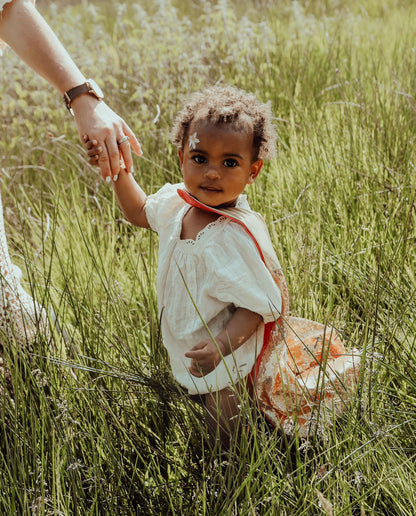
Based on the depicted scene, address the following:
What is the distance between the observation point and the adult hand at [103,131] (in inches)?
77.4

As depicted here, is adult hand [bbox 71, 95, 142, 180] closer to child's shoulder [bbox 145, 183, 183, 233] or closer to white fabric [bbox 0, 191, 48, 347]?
child's shoulder [bbox 145, 183, 183, 233]

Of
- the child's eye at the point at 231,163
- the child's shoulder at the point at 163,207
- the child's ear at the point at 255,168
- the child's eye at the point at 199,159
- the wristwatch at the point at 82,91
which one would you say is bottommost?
the child's shoulder at the point at 163,207

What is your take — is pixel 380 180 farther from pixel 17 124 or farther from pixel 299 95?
pixel 17 124

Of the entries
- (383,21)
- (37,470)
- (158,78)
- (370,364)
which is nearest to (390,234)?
(370,364)

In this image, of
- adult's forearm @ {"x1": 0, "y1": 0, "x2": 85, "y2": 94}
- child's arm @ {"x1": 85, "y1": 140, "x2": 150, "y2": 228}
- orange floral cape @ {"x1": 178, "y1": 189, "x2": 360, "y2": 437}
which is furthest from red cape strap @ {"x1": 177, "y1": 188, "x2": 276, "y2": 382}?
adult's forearm @ {"x1": 0, "y1": 0, "x2": 85, "y2": 94}

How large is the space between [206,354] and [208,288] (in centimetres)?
20

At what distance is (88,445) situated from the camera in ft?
6.29

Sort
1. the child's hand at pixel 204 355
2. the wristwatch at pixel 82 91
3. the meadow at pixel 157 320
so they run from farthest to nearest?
the wristwatch at pixel 82 91
the child's hand at pixel 204 355
the meadow at pixel 157 320

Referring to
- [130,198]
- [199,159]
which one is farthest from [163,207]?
[199,159]

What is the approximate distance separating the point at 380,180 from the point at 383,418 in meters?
1.59

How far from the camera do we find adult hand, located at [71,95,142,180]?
1.97 m

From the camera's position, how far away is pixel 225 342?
1.81 meters

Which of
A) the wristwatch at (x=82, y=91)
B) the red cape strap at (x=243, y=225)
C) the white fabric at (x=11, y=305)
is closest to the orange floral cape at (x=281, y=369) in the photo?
the red cape strap at (x=243, y=225)

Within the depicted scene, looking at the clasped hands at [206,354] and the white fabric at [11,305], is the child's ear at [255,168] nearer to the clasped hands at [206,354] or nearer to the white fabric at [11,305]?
the clasped hands at [206,354]
